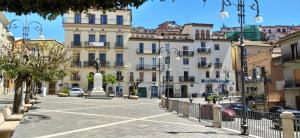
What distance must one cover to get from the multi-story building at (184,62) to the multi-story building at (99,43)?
186 centimetres

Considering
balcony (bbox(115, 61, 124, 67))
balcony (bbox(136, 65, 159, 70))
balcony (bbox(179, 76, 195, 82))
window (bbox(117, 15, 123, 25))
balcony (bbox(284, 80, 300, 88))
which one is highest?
window (bbox(117, 15, 123, 25))

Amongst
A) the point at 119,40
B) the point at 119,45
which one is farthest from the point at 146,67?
the point at 119,40

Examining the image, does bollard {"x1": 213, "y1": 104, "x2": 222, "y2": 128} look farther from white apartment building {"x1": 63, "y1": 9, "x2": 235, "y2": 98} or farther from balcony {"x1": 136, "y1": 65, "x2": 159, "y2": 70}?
balcony {"x1": 136, "y1": 65, "x2": 159, "y2": 70}

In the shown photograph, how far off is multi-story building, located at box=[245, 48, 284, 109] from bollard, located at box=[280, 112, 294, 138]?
2904 cm

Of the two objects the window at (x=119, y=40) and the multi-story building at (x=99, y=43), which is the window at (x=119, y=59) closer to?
the multi-story building at (x=99, y=43)

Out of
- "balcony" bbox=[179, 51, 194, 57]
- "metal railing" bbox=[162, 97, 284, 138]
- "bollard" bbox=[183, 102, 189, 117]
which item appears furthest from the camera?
"balcony" bbox=[179, 51, 194, 57]

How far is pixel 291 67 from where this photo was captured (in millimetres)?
38781

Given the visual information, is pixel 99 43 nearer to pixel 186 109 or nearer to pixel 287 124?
pixel 186 109

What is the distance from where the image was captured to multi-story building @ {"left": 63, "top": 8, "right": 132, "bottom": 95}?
60625 millimetres

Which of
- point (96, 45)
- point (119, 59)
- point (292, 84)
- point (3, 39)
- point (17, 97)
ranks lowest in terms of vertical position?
point (17, 97)

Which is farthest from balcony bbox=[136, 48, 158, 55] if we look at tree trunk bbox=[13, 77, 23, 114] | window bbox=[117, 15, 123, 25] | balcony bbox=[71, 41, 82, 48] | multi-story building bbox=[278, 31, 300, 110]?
tree trunk bbox=[13, 77, 23, 114]

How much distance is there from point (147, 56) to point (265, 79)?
26839mm

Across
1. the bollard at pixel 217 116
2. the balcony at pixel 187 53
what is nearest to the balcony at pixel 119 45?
the balcony at pixel 187 53

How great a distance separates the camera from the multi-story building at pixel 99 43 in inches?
2387
